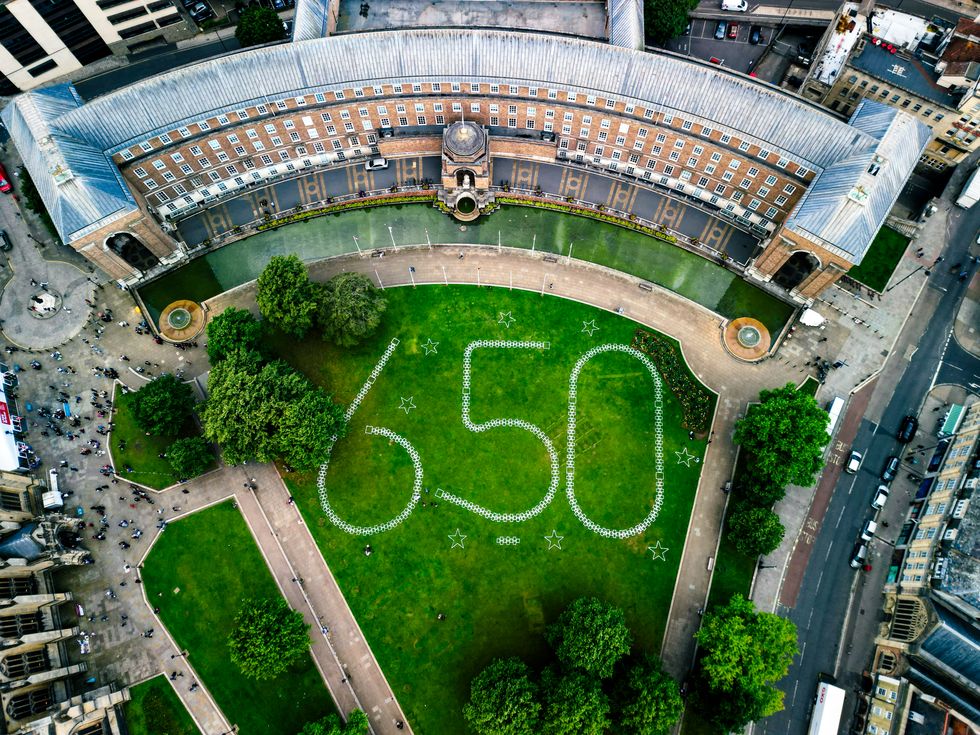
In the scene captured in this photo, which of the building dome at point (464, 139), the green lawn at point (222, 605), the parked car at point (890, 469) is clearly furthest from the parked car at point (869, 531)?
the building dome at point (464, 139)

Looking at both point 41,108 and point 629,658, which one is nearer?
point 629,658

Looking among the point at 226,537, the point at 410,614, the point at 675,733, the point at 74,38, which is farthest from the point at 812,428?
the point at 74,38

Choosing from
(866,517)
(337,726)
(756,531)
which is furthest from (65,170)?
(866,517)

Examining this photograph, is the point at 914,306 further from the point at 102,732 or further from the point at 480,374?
the point at 102,732

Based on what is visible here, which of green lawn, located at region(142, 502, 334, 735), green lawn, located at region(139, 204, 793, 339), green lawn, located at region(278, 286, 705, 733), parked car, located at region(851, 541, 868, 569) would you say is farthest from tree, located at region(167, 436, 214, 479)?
parked car, located at region(851, 541, 868, 569)

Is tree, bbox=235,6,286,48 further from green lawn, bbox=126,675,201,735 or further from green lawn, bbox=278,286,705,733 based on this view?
green lawn, bbox=126,675,201,735

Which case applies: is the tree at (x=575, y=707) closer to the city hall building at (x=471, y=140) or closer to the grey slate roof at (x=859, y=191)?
the city hall building at (x=471, y=140)

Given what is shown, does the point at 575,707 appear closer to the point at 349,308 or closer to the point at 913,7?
the point at 349,308
